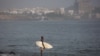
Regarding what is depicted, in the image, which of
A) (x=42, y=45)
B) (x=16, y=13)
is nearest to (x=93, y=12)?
(x=16, y=13)

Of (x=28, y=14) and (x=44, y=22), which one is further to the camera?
(x=44, y=22)

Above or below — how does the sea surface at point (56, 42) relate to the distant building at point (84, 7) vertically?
below

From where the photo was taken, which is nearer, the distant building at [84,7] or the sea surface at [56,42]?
the sea surface at [56,42]

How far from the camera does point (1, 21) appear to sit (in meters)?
108

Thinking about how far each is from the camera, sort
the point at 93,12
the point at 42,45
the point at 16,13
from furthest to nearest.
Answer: the point at 93,12 → the point at 16,13 → the point at 42,45

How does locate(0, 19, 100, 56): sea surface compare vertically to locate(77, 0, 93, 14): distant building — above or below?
below

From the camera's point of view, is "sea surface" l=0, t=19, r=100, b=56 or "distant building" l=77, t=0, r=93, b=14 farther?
"distant building" l=77, t=0, r=93, b=14

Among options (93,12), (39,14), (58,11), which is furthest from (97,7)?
(39,14)

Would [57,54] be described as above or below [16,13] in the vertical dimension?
below

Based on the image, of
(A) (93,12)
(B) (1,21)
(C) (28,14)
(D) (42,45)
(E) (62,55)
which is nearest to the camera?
(D) (42,45)

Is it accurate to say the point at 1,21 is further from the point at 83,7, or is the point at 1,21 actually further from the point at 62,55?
the point at 62,55

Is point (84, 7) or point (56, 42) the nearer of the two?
point (56, 42)

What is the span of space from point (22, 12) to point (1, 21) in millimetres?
34181

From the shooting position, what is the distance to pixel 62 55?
92.3ft
